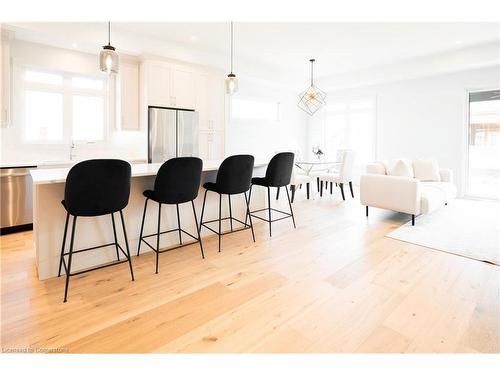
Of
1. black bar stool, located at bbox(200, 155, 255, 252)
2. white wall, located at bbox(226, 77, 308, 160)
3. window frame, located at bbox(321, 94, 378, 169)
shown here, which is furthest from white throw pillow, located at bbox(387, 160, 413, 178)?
white wall, located at bbox(226, 77, 308, 160)

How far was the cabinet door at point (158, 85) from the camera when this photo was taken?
4859 millimetres

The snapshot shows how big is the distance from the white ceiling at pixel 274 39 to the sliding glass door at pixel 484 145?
1198 millimetres

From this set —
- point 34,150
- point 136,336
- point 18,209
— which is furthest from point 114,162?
point 34,150

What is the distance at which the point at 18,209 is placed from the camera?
12.4 feet

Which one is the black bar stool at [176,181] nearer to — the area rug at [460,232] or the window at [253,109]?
the area rug at [460,232]

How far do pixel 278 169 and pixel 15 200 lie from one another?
333 cm

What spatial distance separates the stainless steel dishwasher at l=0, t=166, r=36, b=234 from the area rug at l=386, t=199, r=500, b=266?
15.0 feet

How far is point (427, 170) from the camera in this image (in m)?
5.26

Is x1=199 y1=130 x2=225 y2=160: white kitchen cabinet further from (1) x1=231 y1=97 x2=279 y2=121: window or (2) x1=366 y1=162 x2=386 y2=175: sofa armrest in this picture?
(2) x1=366 y1=162 x2=386 y2=175: sofa armrest

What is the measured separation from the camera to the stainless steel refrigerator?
4.91 meters

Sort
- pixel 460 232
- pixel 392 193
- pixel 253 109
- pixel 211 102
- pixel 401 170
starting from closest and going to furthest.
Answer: pixel 460 232
pixel 392 193
pixel 401 170
pixel 211 102
pixel 253 109

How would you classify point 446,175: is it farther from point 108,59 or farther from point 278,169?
point 108,59

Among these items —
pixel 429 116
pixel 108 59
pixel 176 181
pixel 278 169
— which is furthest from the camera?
pixel 429 116

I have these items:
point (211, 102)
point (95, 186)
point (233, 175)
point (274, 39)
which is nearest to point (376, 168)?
point (274, 39)
